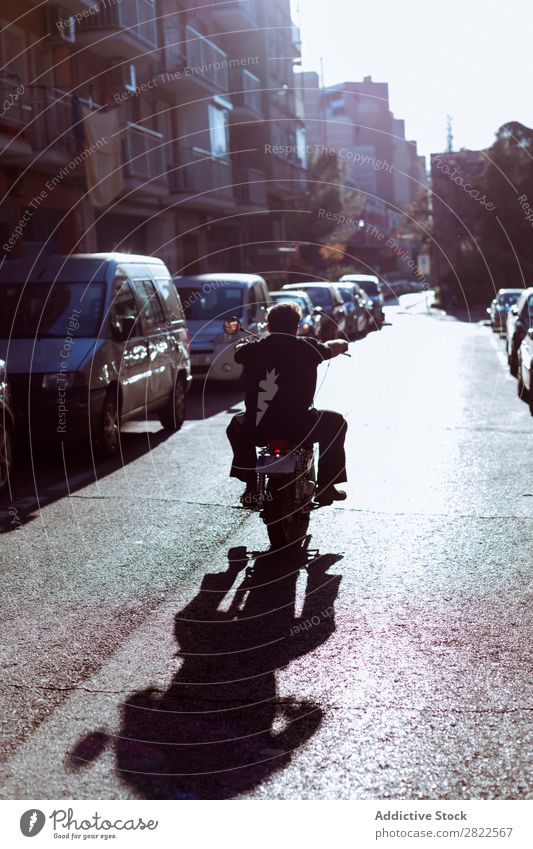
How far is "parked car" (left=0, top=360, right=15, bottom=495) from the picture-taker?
31.9 ft

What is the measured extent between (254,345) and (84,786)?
3.99 meters

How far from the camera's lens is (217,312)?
66.5ft

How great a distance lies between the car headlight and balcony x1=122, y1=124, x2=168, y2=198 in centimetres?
1399

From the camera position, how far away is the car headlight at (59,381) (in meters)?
11.4

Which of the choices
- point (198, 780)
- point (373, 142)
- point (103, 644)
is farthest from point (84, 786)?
point (373, 142)

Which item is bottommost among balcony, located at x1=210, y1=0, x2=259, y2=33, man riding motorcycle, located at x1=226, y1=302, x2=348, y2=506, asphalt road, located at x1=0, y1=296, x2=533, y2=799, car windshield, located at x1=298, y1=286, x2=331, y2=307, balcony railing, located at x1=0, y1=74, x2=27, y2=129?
asphalt road, located at x1=0, y1=296, x2=533, y2=799

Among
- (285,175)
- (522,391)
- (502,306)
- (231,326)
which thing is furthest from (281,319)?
(285,175)

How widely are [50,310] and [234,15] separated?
30.4 metres

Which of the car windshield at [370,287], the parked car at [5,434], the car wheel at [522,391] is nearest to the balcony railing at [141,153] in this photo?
the car wheel at [522,391]

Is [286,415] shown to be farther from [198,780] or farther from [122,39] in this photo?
[122,39]

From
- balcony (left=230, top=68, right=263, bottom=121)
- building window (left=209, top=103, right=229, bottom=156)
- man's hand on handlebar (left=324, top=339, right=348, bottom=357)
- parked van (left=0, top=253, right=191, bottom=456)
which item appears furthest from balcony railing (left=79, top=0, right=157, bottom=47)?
man's hand on handlebar (left=324, top=339, right=348, bottom=357)

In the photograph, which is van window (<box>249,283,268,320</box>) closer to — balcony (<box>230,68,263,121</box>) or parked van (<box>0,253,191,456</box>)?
parked van (<box>0,253,191,456</box>)

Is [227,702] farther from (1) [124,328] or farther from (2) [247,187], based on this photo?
(2) [247,187]

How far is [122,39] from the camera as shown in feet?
86.3
